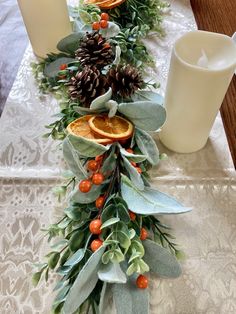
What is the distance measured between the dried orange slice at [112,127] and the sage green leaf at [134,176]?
4cm

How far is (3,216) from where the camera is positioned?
39 centimetres

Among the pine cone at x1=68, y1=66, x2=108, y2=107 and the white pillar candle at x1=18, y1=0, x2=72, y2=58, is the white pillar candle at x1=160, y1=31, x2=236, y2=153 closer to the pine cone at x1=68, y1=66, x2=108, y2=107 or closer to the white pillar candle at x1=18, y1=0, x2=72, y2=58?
the pine cone at x1=68, y1=66, x2=108, y2=107

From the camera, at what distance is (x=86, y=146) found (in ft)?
1.02

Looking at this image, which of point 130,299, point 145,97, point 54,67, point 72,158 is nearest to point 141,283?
point 130,299

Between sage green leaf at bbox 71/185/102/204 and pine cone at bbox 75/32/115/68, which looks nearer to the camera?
sage green leaf at bbox 71/185/102/204

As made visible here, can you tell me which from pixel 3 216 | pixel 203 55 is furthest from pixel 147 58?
pixel 3 216

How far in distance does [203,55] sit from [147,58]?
0.19 m

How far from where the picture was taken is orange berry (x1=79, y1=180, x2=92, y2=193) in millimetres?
315

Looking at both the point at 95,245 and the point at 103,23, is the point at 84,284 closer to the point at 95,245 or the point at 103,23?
the point at 95,245

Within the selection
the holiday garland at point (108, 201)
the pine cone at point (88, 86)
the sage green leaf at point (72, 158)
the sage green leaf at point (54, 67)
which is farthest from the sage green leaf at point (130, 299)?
the sage green leaf at point (54, 67)

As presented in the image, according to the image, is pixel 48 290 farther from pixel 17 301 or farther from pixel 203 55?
pixel 203 55

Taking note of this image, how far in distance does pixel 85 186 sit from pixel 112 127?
0.08 meters

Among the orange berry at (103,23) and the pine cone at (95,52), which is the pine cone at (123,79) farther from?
the orange berry at (103,23)

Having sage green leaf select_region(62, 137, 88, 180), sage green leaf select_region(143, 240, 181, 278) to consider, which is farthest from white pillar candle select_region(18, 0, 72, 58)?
sage green leaf select_region(143, 240, 181, 278)
